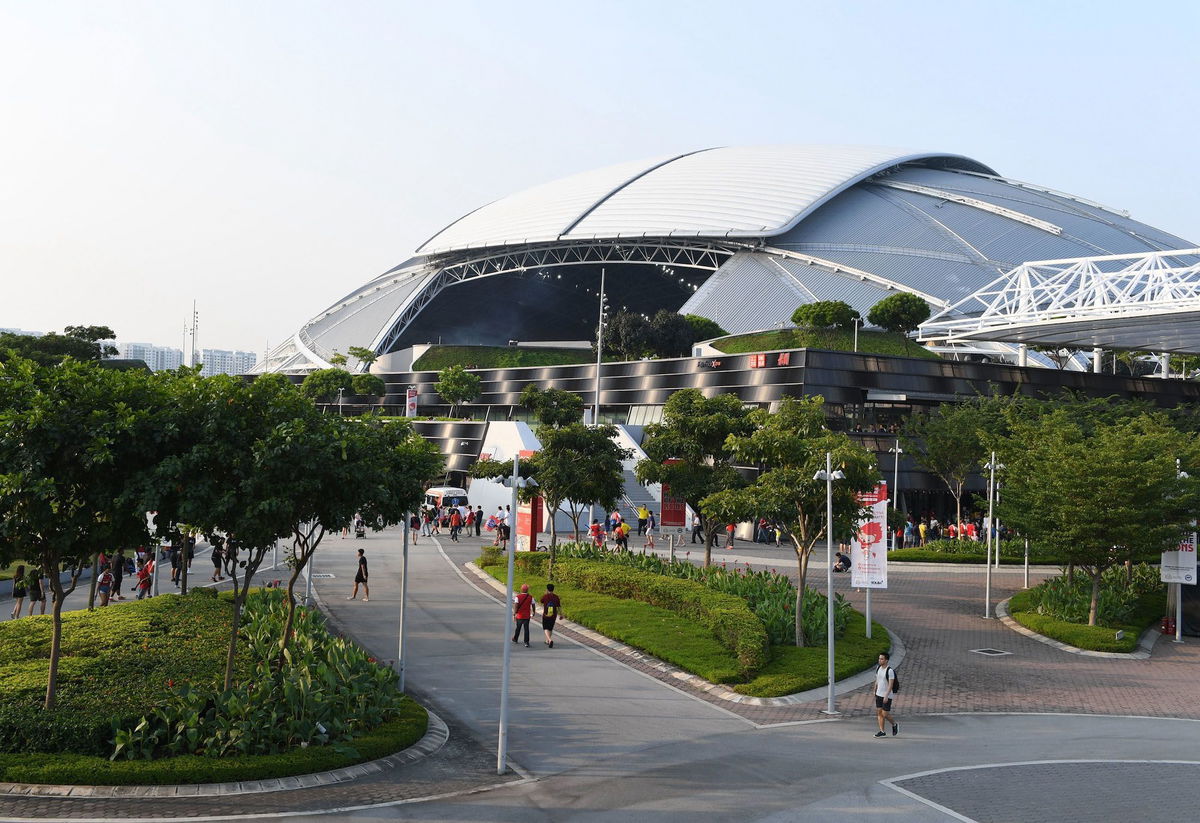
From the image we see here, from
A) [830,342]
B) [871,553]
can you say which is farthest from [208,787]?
[830,342]

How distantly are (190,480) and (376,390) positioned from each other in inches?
2548

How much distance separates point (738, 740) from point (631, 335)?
181 feet

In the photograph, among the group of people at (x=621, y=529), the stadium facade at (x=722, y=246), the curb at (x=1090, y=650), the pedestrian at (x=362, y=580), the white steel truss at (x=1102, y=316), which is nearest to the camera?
the curb at (x=1090, y=650)

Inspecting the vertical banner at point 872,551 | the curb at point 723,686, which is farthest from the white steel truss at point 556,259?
the curb at point 723,686

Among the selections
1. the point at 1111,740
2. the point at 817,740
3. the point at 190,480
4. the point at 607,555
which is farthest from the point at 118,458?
the point at 607,555

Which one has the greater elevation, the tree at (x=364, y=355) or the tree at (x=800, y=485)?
the tree at (x=364, y=355)

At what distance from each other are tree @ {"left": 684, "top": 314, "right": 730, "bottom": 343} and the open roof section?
10.8m

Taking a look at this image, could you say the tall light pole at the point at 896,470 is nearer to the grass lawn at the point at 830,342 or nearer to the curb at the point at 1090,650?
the grass lawn at the point at 830,342

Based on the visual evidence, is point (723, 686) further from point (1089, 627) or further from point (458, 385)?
point (458, 385)

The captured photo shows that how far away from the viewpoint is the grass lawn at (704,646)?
20891 mm

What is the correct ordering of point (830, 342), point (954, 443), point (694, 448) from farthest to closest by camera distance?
point (830, 342) → point (954, 443) → point (694, 448)

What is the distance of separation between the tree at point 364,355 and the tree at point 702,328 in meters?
28.8

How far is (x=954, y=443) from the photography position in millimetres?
47531

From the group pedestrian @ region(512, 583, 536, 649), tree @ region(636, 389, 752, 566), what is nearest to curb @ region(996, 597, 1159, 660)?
tree @ region(636, 389, 752, 566)
